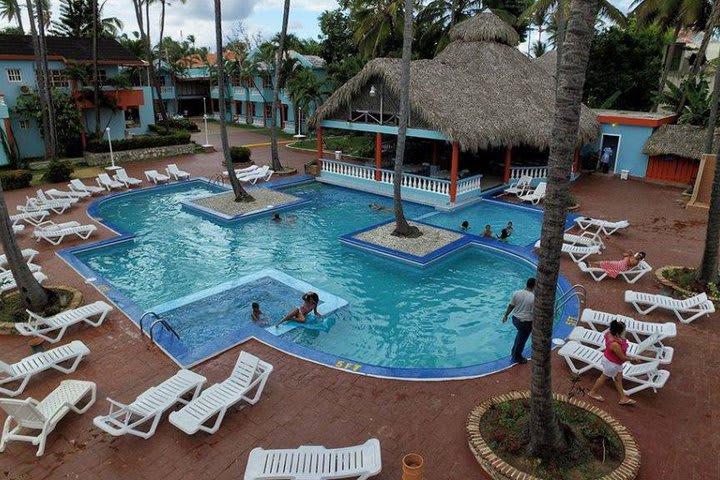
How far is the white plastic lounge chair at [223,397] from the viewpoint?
6.91m

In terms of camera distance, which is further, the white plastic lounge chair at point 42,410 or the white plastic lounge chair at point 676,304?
the white plastic lounge chair at point 676,304

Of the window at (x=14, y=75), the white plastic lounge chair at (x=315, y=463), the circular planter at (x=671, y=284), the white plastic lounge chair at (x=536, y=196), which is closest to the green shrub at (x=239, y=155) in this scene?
the window at (x=14, y=75)

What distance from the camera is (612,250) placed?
14.6 metres

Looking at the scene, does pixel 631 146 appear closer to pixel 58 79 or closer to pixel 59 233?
pixel 59 233

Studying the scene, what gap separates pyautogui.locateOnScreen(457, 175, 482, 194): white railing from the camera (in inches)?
776

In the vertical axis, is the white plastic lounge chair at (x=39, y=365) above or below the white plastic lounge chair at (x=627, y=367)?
below

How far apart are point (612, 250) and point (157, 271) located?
13267 millimetres

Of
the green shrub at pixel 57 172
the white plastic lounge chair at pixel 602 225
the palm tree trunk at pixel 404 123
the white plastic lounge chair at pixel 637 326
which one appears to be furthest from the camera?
the green shrub at pixel 57 172

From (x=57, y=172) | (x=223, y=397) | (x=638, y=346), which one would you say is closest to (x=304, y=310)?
(x=223, y=397)

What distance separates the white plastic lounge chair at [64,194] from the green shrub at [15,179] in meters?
3.34

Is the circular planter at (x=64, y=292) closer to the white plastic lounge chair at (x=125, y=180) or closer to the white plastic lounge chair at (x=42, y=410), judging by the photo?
the white plastic lounge chair at (x=42, y=410)

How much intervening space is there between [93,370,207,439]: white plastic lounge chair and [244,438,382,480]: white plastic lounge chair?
1824 millimetres

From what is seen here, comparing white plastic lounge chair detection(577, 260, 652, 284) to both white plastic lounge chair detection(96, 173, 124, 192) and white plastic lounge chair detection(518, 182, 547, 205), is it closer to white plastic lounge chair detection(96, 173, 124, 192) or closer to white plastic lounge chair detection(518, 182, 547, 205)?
white plastic lounge chair detection(518, 182, 547, 205)

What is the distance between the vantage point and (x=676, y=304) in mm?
10375
